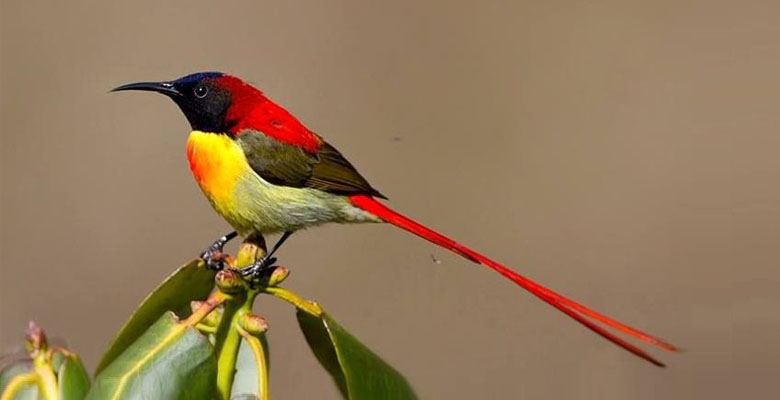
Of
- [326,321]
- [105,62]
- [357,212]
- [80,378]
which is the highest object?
[105,62]

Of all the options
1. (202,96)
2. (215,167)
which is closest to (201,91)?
(202,96)

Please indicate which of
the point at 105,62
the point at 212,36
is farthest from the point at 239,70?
the point at 105,62

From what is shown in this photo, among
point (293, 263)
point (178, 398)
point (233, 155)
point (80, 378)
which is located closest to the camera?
point (178, 398)

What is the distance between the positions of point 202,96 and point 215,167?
0.35ft

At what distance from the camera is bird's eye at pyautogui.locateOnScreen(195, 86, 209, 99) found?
170 centimetres

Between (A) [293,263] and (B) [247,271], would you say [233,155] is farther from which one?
(A) [293,263]

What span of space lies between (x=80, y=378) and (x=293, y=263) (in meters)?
2.43

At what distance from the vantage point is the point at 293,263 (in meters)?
3.68

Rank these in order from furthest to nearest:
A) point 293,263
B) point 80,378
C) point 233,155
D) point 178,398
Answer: point 293,263 → point 233,155 → point 80,378 → point 178,398

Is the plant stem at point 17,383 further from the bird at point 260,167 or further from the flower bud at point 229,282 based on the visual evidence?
the bird at point 260,167

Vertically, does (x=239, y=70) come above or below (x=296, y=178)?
above

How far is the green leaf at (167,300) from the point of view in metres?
1.27

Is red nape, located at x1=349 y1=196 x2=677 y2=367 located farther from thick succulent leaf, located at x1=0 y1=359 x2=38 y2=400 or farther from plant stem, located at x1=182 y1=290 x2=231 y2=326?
thick succulent leaf, located at x1=0 y1=359 x2=38 y2=400

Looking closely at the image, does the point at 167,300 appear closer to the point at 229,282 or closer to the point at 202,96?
the point at 229,282
